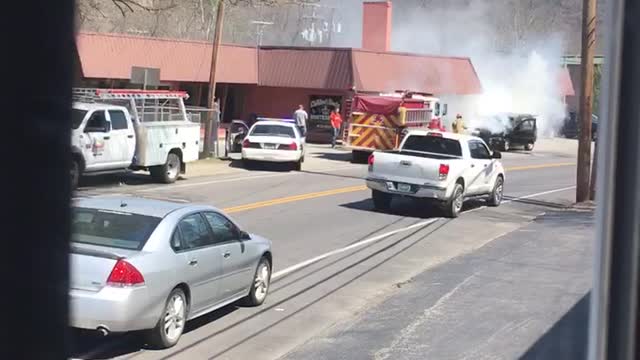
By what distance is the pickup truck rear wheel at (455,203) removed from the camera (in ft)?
58.7

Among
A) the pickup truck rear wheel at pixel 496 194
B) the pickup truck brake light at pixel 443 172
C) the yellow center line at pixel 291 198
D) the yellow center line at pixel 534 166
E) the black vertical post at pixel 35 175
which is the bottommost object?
the yellow center line at pixel 291 198

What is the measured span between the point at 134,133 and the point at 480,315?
13655 millimetres

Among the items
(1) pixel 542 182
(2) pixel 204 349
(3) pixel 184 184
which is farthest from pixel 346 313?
(1) pixel 542 182

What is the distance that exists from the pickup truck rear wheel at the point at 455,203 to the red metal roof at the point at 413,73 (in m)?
21.4

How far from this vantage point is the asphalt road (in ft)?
27.2

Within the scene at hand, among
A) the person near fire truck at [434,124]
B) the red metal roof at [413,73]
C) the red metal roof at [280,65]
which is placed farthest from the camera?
the red metal roof at [413,73]

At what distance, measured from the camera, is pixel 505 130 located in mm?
42125

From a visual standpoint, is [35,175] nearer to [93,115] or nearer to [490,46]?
[93,115]

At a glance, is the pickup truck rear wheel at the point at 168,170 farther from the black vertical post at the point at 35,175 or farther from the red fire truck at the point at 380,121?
the black vertical post at the point at 35,175

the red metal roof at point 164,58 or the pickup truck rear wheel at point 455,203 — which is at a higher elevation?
the red metal roof at point 164,58

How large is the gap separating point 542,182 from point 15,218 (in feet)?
89.5

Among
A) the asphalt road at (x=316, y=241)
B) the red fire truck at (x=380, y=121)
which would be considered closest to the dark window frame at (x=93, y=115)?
the asphalt road at (x=316, y=241)

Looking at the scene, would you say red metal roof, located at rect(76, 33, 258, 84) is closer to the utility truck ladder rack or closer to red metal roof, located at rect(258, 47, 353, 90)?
red metal roof, located at rect(258, 47, 353, 90)

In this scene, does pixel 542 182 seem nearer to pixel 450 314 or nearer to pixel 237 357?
pixel 450 314
